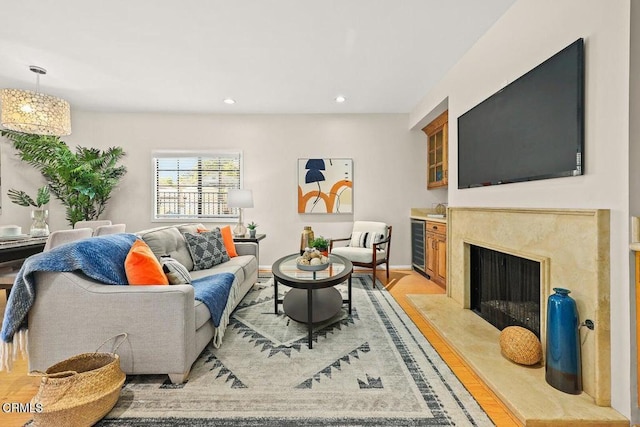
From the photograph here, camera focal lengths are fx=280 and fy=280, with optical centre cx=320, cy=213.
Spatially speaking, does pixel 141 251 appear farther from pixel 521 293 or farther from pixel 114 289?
pixel 521 293

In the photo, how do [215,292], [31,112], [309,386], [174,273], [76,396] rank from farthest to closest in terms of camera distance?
[31,112], [215,292], [174,273], [309,386], [76,396]

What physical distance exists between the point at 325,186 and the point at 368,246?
120 cm

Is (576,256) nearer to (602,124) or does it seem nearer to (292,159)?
(602,124)

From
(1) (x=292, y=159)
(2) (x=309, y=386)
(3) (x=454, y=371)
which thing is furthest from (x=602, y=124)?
(1) (x=292, y=159)

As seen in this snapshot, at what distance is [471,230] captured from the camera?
260 centimetres

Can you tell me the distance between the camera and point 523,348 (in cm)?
174

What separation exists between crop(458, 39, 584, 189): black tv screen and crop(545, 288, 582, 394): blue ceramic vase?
733 mm

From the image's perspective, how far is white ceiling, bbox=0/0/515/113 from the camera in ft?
7.18

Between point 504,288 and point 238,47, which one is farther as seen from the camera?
point 238,47

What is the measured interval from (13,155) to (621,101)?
644cm

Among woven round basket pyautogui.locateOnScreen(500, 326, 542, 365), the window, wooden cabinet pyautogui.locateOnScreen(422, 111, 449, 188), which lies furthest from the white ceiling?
woven round basket pyautogui.locateOnScreen(500, 326, 542, 365)

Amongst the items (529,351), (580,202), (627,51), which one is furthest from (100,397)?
(627,51)

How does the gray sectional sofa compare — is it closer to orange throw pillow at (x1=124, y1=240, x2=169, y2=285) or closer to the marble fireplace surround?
orange throw pillow at (x1=124, y1=240, x2=169, y2=285)

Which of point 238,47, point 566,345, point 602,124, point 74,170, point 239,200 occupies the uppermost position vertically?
point 238,47
